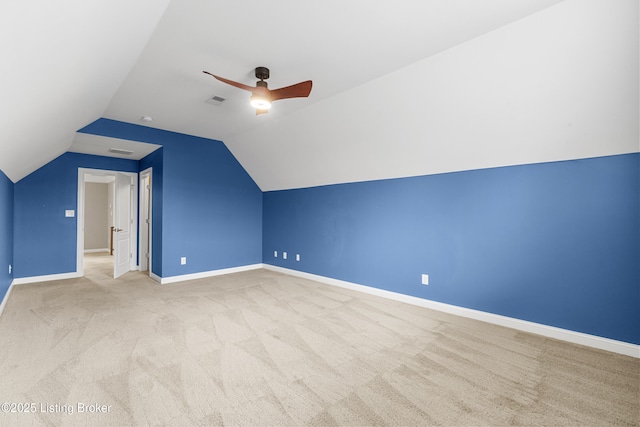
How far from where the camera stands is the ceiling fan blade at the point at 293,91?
2.57 m

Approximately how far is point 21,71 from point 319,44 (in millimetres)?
2008

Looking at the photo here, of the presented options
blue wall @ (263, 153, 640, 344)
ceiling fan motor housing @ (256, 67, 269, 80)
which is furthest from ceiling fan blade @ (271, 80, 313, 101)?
blue wall @ (263, 153, 640, 344)

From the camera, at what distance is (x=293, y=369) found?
2291mm

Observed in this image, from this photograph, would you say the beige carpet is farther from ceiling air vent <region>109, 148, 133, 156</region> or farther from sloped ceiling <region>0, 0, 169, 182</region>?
ceiling air vent <region>109, 148, 133, 156</region>

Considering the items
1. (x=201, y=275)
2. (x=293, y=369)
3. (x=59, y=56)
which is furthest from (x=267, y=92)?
(x=201, y=275)

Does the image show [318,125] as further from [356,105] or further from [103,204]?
[103,204]

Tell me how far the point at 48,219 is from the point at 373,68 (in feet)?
19.9

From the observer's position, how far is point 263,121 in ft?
15.0

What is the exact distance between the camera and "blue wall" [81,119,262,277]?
5.04 m

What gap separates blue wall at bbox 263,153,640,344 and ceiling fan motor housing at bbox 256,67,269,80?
90.8 inches

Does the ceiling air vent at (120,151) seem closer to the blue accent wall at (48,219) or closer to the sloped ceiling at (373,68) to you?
the blue accent wall at (48,219)

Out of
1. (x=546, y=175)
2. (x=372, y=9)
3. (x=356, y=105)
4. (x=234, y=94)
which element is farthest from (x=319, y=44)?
(x=546, y=175)

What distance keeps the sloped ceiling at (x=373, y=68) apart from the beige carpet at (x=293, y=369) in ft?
6.14

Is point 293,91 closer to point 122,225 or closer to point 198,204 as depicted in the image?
point 198,204
